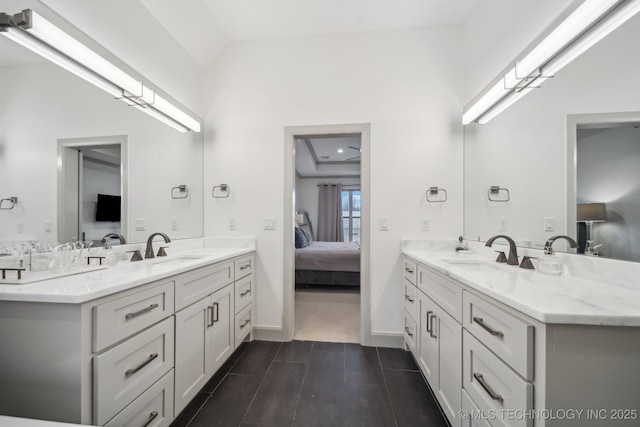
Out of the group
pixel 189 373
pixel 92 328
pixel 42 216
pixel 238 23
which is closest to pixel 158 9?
pixel 238 23

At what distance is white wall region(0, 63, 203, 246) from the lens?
42.2 inches

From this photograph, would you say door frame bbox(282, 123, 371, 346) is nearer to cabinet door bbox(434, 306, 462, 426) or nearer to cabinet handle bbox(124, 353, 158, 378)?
cabinet door bbox(434, 306, 462, 426)

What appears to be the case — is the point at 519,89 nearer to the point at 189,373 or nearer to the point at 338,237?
the point at 189,373

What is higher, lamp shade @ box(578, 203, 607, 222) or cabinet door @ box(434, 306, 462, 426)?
lamp shade @ box(578, 203, 607, 222)

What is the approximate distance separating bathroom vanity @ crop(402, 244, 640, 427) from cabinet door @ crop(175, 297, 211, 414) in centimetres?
146

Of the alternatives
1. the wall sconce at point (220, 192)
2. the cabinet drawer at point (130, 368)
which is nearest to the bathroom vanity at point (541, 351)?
the cabinet drawer at point (130, 368)

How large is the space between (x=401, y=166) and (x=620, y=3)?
4.53 ft

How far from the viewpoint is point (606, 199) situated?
3.29 ft

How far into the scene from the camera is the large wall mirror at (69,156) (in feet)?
3.52

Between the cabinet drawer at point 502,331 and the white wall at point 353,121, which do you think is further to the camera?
the white wall at point 353,121

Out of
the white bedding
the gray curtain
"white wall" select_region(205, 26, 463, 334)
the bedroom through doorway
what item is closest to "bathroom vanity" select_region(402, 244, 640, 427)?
"white wall" select_region(205, 26, 463, 334)

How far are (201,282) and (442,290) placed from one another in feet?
4.91

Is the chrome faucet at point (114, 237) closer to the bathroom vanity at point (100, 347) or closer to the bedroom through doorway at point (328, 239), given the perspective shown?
the bathroom vanity at point (100, 347)

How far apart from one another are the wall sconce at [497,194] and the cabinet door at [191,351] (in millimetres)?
2265
